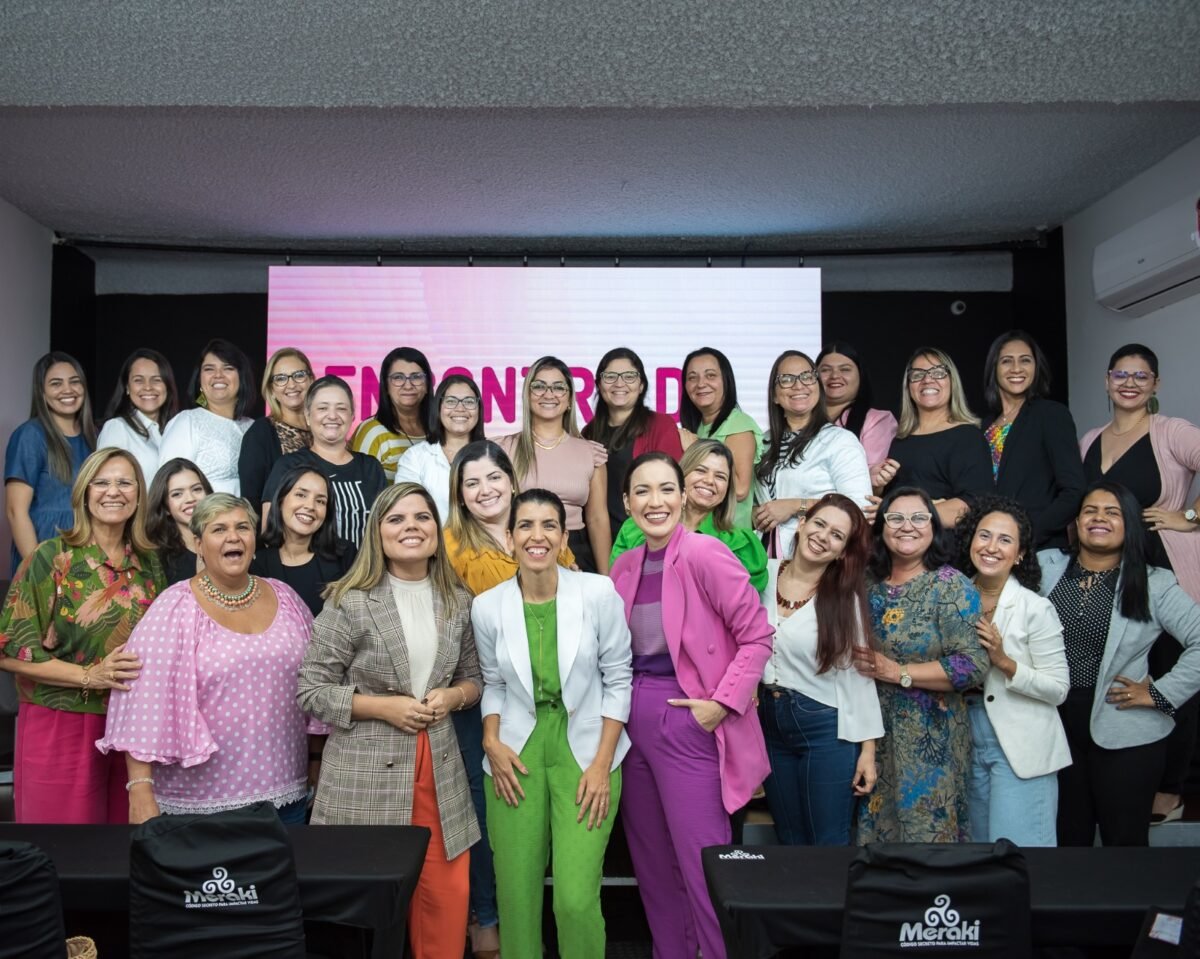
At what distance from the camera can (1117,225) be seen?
5.82 metres

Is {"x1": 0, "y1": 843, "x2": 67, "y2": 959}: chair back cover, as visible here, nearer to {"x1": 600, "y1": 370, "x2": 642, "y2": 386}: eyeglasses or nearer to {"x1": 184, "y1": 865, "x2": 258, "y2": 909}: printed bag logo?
{"x1": 184, "y1": 865, "x2": 258, "y2": 909}: printed bag logo

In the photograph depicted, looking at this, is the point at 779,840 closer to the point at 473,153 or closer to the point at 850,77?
the point at 850,77

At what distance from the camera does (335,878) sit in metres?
2.27

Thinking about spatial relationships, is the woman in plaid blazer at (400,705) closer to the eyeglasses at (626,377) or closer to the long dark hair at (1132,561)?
the eyeglasses at (626,377)

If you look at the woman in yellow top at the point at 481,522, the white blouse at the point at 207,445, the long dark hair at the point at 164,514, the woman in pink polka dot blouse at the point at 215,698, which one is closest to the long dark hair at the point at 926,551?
the woman in yellow top at the point at 481,522

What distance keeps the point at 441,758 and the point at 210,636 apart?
73 cm

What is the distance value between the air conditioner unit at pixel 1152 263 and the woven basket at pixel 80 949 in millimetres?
5081

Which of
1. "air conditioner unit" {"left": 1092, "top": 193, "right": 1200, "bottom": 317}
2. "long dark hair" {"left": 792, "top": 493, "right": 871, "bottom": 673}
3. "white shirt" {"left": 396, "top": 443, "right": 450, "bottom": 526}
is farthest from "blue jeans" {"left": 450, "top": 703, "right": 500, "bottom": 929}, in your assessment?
"air conditioner unit" {"left": 1092, "top": 193, "right": 1200, "bottom": 317}

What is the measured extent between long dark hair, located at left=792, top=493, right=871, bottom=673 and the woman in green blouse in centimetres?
24

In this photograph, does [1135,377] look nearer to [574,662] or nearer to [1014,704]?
[1014,704]

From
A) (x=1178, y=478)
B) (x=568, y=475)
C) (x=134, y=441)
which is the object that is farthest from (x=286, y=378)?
(x=1178, y=478)

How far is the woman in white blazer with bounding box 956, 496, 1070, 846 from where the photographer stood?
10.4 ft

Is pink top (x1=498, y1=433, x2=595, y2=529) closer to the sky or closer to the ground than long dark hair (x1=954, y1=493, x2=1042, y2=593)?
closer to the sky

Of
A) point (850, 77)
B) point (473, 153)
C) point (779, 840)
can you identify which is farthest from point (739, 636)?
point (473, 153)
